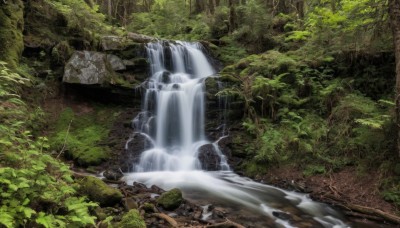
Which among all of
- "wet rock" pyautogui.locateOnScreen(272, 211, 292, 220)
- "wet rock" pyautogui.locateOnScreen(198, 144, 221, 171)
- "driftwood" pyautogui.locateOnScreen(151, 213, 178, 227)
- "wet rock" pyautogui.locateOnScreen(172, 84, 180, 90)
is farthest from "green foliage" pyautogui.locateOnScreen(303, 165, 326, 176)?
"wet rock" pyautogui.locateOnScreen(172, 84, 180, 90)

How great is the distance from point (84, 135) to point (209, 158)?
4.33 metres

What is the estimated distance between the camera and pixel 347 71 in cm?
1121

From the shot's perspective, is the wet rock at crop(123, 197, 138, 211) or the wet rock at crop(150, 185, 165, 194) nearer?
the wet rock at crop(123, 197, 138, 211)

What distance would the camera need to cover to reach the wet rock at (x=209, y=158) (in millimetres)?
10250

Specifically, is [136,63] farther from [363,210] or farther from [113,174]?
[363,210]

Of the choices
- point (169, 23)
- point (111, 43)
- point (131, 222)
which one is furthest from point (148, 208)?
point (169, 23)

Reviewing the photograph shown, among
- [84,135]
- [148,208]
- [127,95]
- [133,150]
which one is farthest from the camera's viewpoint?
[127,95]

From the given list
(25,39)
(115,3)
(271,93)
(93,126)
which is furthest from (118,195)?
(115,3)

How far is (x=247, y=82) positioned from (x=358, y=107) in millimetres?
4223

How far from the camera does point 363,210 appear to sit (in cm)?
690

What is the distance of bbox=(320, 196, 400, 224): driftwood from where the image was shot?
647 cm

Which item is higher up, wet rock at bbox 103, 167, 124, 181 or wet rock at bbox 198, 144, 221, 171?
wet rock at bbox 198, 144, 221, 171

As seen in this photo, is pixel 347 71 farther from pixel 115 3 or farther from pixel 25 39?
pixel 115 3

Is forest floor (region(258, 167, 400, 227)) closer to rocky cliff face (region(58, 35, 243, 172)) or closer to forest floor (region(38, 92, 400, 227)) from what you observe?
forest floor (region(38, 92, 400, 227))
